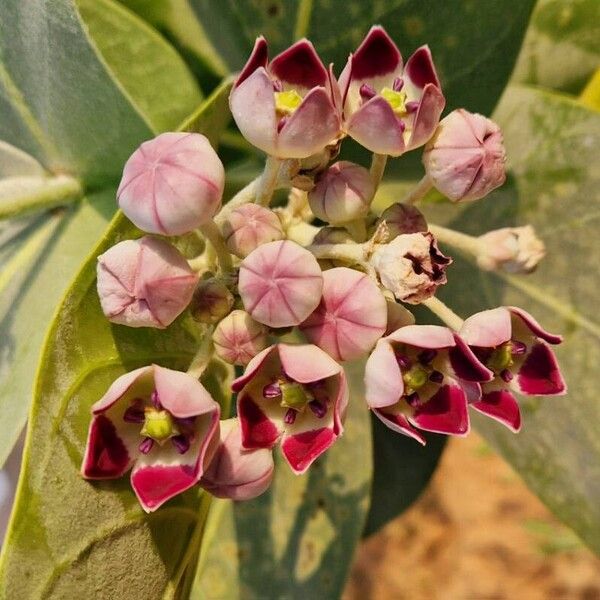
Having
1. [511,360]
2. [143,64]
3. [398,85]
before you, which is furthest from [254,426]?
[143,64]

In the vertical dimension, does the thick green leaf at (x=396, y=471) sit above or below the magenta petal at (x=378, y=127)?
below

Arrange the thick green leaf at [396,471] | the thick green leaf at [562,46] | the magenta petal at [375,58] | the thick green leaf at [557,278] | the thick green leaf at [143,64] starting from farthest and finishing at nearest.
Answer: the thick green leaf at [396,471] < the thick green leaf at [562,46] < the thick green leaf at [557,278] < the thick green leaf at [143,64] < the magenta petal at [375,58]

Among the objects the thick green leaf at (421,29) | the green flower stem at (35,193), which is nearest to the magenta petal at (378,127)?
the thick green leaf at (421,29)

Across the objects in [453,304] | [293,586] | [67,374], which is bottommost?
[293,586]

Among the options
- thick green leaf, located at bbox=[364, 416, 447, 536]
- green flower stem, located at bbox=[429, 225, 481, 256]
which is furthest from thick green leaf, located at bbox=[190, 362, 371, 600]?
green flower stem, located at bbox=[429, 225, 481, 256]

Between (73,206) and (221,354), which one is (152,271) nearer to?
(221,354)

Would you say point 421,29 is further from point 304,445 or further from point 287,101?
point 304,445

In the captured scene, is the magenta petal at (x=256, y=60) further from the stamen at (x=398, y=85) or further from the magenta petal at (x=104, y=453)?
the magenta petal at (x=104, y=453)

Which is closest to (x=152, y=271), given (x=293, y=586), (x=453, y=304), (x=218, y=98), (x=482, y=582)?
(x=218, y=98)
